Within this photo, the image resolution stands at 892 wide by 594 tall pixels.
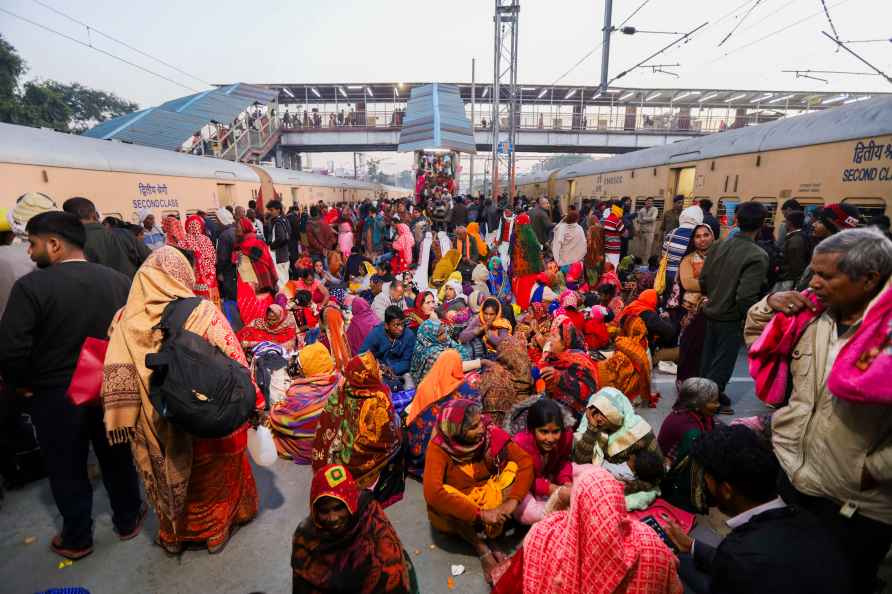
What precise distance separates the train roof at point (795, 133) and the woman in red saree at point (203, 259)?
310 inches

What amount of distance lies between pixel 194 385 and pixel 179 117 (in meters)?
20.0

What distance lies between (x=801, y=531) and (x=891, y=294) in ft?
2.42

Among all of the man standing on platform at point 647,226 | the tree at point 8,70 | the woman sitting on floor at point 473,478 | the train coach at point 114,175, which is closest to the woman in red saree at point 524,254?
the man standing on platform at point 647,226

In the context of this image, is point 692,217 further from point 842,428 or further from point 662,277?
point 842,428

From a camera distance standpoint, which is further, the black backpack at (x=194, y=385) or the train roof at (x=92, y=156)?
the train roof at (x=92, y=156)

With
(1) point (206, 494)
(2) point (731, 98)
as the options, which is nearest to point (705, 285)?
(1) point (206, 494)

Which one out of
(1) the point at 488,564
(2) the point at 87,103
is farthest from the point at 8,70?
(1) the point at 488,564

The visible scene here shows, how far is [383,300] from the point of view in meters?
5.43

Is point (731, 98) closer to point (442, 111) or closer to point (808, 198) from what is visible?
point (442, 111)

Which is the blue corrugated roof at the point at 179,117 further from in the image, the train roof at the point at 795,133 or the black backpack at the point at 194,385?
the train roof at the point at 795,133

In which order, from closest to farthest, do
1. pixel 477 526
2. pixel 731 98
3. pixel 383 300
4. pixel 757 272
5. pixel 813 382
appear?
pixel 813 382 → pixel 477 526 → pixel 757 272 → pixel 383 300 → pixel 731 98

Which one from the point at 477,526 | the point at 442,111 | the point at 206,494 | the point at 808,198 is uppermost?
the point at 442,111

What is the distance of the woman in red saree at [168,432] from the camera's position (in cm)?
211

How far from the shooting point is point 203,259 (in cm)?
589
